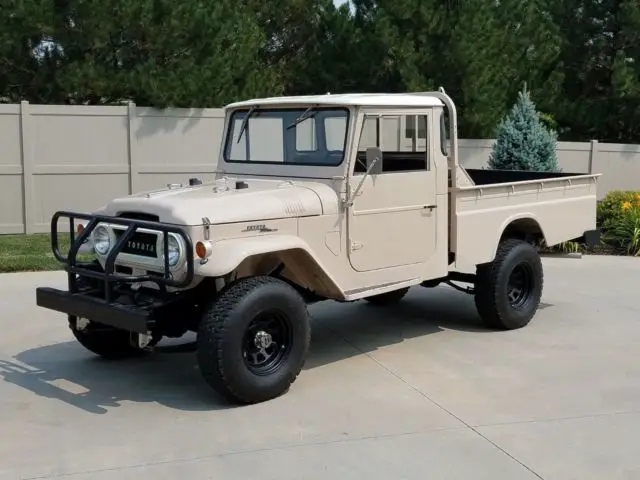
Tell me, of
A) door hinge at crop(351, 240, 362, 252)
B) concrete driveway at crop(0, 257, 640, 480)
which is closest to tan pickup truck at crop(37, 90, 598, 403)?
door hinge at crop(351, 240, 362, 252)

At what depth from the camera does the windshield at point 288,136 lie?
605cm

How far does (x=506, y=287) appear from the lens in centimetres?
717

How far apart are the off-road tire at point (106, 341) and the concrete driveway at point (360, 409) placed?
0.13 metres

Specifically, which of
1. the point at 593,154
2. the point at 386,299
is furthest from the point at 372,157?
the point at 593,154

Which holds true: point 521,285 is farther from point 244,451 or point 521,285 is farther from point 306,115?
point 244,451

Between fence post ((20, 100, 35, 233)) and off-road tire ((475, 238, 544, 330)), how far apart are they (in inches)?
310

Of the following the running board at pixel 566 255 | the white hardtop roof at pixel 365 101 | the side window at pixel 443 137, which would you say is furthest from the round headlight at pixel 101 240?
the running board at pixel 566 255

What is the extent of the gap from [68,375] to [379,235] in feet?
8.14

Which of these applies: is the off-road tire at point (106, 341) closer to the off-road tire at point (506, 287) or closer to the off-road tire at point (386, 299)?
the off-road tire at point (386, 299)

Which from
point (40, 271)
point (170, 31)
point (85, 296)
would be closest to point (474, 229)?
point (85, 296)

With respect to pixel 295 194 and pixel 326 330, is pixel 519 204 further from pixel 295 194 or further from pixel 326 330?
pixel 295 194

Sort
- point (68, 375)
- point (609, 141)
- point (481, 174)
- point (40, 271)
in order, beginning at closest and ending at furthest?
point (68, 375) < point (481, 174) < point (40, 271) < point (609, 141)

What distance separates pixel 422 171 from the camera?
6441 millimetres

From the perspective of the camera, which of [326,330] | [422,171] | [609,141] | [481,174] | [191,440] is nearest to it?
[191,440]
